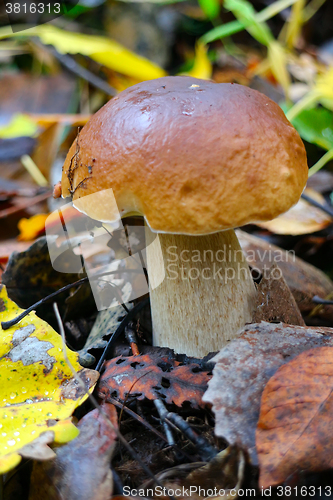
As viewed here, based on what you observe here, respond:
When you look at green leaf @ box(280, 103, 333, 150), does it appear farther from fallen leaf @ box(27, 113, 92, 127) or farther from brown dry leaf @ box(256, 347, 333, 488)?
brown dry leaf @ box(256, 347, 333, 488)

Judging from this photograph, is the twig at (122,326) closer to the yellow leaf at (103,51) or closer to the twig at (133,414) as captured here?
the twig at (133,414)

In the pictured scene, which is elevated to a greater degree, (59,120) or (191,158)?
(191,158)

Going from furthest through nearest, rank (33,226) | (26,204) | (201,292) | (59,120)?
(59,120), (26,204), (33,226), (201,292)

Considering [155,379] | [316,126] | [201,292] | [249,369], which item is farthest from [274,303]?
[316,126]

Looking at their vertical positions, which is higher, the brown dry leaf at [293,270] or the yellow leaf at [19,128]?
the yellow leaf at [19,128]

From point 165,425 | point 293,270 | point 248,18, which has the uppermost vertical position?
point 248,18

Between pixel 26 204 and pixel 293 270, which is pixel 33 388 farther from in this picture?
pixel 26 204

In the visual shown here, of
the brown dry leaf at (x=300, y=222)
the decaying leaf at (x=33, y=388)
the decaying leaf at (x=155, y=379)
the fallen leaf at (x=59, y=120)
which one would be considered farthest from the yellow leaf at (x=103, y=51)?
the decaying leaf at (x=155, y=379)

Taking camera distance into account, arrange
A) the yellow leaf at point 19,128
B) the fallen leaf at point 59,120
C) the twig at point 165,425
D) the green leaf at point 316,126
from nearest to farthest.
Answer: the twig at point 165,425 → the green leaf at point 316,126 → the fallen leaf at point 59,120 → the yellow leaf at point 19,128
